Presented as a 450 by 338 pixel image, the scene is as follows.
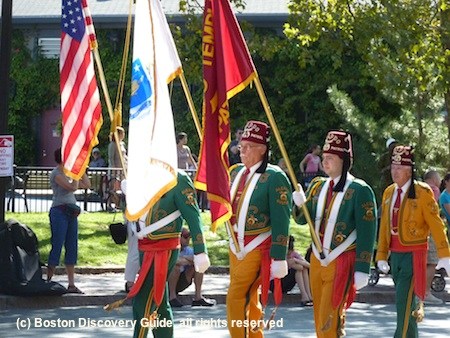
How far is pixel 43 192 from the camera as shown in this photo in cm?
2666

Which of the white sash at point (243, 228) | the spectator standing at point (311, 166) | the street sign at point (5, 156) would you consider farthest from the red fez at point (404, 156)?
the spectator standing at point (311, 166)

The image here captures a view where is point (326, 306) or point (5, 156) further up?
point (5, 156)

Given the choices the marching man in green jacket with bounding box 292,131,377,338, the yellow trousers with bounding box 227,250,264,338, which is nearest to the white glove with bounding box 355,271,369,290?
the marching man in green jacket with bounding box 292,131,377,338

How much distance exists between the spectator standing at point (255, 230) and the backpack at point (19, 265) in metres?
5.04

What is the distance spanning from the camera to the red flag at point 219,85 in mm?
10000

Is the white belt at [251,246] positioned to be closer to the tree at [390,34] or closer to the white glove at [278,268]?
the white glove at [278,268]

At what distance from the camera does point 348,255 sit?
1062cm

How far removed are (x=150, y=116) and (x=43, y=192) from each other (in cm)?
1704

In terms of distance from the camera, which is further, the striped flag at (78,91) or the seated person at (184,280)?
the seated person at (184,280)

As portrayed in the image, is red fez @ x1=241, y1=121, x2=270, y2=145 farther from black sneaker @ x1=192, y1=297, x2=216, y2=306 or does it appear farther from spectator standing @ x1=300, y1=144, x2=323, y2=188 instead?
spectator standing @ x1=300, y1=144, x2=323, y2=188

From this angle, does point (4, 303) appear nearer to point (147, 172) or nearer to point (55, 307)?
point (55, 307)

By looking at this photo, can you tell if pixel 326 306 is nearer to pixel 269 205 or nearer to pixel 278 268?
pixel 278 268

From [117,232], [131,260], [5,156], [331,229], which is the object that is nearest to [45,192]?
[5,156]

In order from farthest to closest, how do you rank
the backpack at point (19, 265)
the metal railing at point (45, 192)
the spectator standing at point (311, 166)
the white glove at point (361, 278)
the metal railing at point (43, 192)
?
the spectator standing at point (311, 166)
the metal railing at point (43, 192)
the metal railing at point (45, 192)
the backpack at point (19, 265)
the white glove at point (361, 278)
